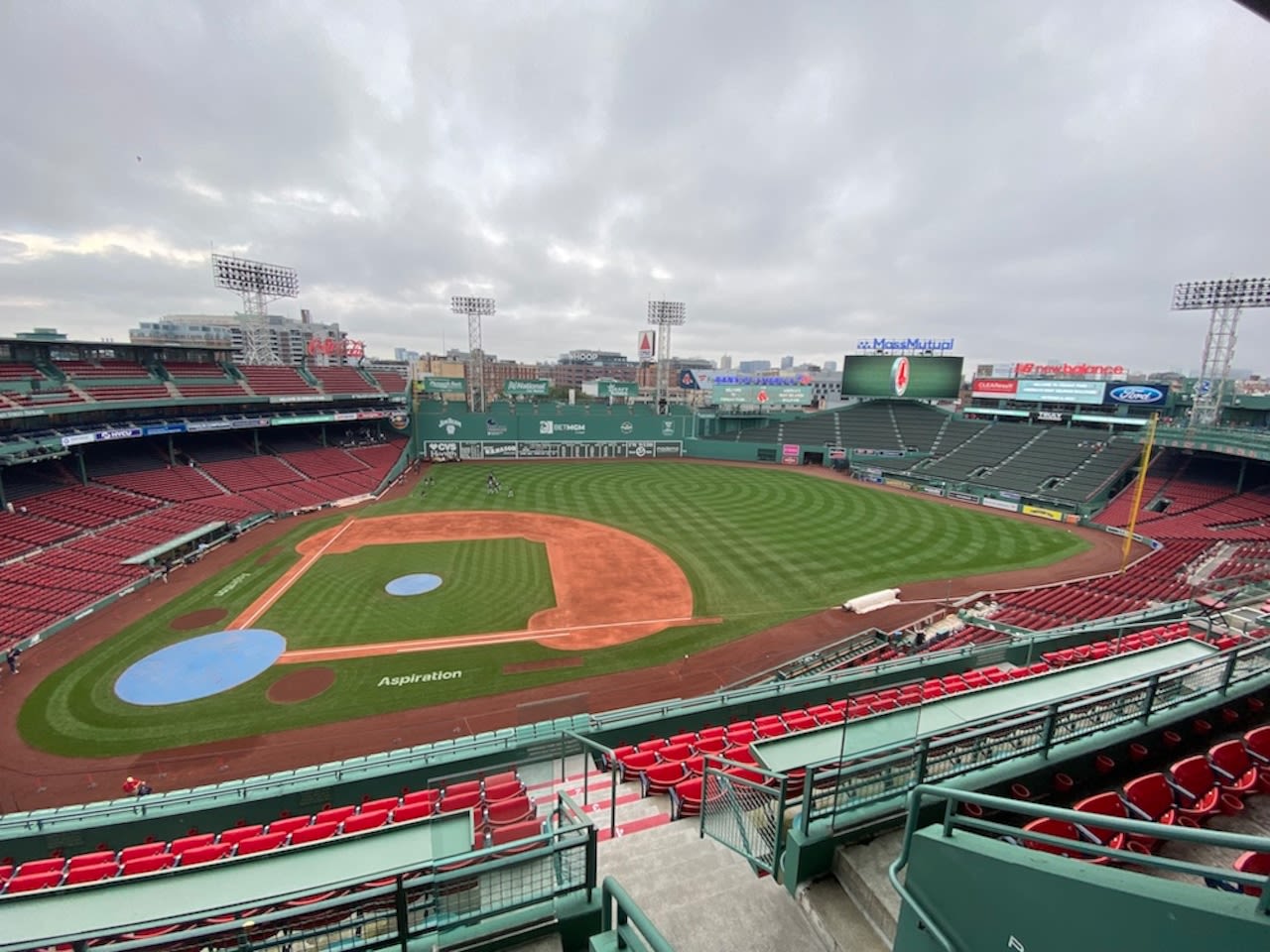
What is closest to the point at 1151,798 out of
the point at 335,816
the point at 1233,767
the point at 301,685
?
the point at 1233,767

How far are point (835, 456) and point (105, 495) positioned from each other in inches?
2430

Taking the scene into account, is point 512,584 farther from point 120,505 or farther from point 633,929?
point 120,505

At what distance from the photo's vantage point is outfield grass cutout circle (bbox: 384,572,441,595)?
2619 cm

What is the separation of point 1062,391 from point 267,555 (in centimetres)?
7011

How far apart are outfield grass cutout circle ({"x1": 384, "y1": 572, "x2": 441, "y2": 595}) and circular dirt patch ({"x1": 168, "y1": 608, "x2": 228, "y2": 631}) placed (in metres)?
6.62

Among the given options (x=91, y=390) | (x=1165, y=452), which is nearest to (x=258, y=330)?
(x=91, y=390)

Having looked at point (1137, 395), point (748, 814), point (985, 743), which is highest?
point (1137, 395)

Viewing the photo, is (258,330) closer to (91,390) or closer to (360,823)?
(91,390)

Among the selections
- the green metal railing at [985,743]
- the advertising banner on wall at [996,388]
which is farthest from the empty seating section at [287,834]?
the advertising banner on wall at [996,388]

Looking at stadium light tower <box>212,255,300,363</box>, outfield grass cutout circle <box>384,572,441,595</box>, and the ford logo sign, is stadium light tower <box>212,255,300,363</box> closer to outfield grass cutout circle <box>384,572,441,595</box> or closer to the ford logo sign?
outfield grass cutout circle <box>384,572,441,595</box>

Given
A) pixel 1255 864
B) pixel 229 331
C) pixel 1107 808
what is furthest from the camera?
pixel 229 331

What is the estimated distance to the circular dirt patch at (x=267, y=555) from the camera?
96.9 feet

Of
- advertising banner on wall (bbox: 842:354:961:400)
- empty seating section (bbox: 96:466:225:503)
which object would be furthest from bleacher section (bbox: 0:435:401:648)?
advertising banner on wall (bbox: 842:354:961:400)

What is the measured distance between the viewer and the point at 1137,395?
168 ft
